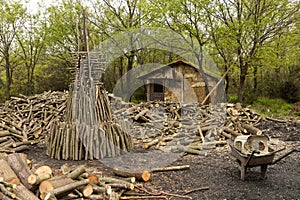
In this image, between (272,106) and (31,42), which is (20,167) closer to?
(272,106)

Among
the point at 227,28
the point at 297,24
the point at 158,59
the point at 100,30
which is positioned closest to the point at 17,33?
the point at 100,30

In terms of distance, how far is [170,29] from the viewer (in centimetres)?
1669

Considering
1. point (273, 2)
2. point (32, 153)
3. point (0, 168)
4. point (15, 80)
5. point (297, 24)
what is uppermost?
point (273, 2)

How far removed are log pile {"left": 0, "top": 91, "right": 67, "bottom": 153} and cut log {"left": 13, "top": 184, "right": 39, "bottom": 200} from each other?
155 inches

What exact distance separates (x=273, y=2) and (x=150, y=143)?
11.3 metres

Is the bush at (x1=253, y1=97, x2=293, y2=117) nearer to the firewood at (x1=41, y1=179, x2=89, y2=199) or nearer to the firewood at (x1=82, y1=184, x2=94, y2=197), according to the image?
the firewood at (x1=82, y1=184, x2=94, y2=197)

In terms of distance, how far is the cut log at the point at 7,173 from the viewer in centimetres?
348

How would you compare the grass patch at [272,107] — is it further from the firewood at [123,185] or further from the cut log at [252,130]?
the firewood at [123,185]

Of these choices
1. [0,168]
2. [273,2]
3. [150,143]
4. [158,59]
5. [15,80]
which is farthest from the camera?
[158,59]

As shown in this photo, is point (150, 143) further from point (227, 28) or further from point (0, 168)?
point (227, 28)

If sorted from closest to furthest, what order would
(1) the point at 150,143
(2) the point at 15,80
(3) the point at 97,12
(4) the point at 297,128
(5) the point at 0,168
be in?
(5) the point at 0,168 → (1) the point at 150,143 → (4) the point at 297,128 → (3) the point at 97,12 → (2) the point at 15,80

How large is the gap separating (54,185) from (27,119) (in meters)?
7.40

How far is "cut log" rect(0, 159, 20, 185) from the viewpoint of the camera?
348 cm

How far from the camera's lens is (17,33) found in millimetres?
20250
